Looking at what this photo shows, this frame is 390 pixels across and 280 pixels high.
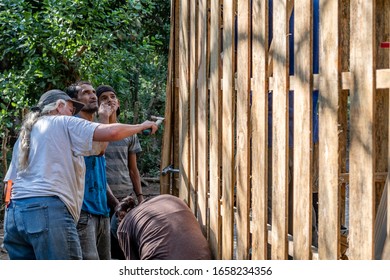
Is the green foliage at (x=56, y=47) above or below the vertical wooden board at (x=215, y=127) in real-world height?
above

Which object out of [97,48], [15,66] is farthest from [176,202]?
[15,66]

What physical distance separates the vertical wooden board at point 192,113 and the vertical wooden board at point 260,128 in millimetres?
1173

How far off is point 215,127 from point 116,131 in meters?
0.66

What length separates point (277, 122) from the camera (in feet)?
10.7

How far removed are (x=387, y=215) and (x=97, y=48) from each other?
290 inches

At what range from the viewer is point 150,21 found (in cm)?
1322

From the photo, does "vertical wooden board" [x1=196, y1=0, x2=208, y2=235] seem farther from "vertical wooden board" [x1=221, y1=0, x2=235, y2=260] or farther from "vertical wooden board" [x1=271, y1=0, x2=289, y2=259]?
"vertical wooden board" [x1=271, y1=0, x2=289, y2=259]

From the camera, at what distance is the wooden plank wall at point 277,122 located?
2.52 meters

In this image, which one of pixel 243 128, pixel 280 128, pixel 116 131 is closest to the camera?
pixel 280 128

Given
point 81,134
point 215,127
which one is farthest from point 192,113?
point 81,134

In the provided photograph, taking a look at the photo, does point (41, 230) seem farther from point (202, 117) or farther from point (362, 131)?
point (362, 131)

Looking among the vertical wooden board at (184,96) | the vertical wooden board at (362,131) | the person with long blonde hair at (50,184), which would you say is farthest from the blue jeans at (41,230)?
the vertical wooden board at (362,131)

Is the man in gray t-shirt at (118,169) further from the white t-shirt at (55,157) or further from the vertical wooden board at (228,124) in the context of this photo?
the vertical wooden board at (228,124)

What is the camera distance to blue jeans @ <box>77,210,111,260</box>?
17.1ft
